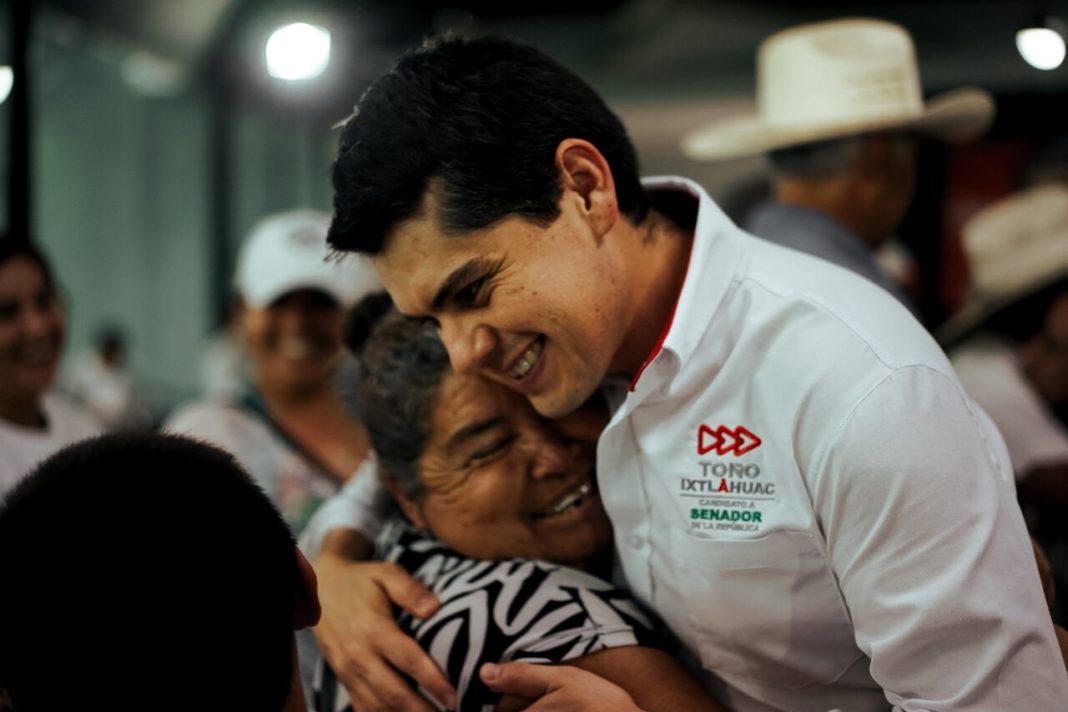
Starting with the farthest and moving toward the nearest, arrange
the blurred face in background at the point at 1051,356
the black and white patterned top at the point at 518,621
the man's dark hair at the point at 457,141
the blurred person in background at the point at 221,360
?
the blurred person in background at the point at 221,360
the blurred face in background at the point at 1051,356
the black and white patterned top at the point at 518,621
the man's dark hair at the point at 457,141

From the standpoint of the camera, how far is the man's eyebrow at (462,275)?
4.59 feet

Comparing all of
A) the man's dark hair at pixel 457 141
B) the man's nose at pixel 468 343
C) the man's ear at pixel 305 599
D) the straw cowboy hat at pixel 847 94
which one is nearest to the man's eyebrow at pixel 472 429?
the man's nose at pixel 468 343

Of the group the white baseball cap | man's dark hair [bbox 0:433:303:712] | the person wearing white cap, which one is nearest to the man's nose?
man's dark hair [bbox 0:433:303:712]

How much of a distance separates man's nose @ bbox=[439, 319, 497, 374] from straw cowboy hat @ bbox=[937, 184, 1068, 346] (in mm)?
2219

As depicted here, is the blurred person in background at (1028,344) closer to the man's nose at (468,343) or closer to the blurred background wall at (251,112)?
the man's nose at (468,343)

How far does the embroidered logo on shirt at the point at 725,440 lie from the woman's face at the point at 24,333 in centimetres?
217

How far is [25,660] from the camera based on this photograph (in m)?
0.90

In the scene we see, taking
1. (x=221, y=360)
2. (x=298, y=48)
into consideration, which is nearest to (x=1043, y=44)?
(x=298, y=48)

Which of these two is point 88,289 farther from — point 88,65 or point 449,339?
point 449,339

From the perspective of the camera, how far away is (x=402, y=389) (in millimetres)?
1752

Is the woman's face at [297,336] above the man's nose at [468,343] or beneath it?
beneath

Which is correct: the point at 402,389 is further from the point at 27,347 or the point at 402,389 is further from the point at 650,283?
the point at 27,347

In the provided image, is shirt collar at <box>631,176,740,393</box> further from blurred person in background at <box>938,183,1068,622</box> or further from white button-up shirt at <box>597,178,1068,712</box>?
blurred person in background at <box>938,183,1068,622</box>

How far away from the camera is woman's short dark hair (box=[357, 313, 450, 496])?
174 cm
